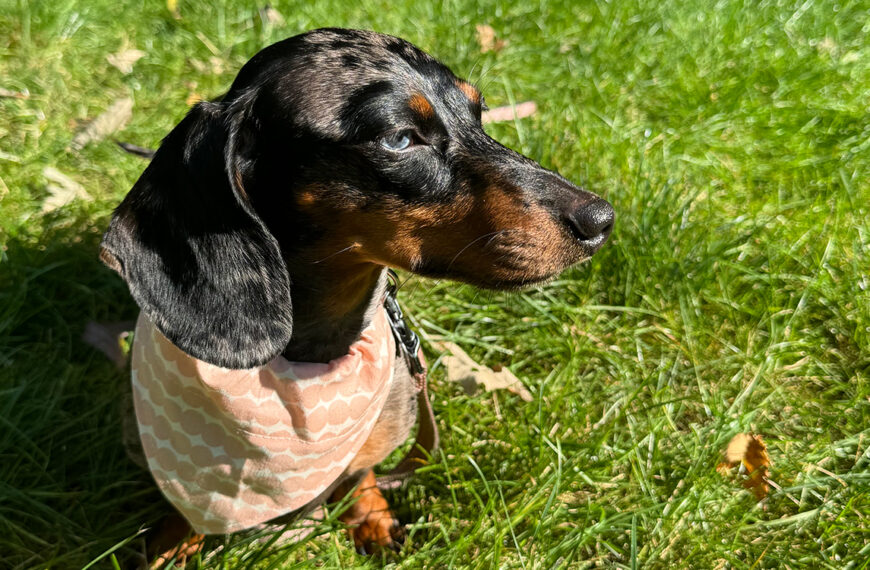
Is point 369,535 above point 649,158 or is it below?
below

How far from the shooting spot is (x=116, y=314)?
2.96 m

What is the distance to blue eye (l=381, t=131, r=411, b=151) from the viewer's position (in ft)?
6.02

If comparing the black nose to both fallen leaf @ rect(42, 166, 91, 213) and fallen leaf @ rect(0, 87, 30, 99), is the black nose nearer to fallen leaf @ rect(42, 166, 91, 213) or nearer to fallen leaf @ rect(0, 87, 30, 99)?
fallen leaf @ rect(42, 166, 91, 213)

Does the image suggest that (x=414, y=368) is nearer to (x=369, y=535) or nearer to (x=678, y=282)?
(x=369, y=535)

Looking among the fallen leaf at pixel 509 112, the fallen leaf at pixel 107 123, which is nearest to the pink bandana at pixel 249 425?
the fallen leaf at pixel 107 123

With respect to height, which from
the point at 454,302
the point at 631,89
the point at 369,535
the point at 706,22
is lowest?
the point at 369,535

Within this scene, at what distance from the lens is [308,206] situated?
1834mm

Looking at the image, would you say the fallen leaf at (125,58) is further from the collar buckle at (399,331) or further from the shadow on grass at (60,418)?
the collar buckle at (399,331)

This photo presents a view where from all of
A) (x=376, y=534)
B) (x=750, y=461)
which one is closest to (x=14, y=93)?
(x=376, y=534)

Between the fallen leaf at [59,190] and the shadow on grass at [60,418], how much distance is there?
0.19 metres

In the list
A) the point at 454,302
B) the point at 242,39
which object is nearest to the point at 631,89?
the point at 454,302

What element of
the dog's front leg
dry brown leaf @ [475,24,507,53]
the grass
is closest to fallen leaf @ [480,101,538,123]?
the grass

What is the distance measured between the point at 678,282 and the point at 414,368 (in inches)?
46.0

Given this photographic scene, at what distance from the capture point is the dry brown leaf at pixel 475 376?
9.18 feet
